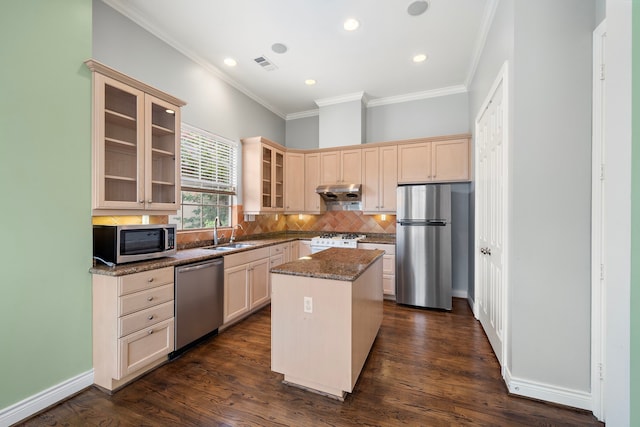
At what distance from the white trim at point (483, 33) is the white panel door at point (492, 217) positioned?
0.75 m

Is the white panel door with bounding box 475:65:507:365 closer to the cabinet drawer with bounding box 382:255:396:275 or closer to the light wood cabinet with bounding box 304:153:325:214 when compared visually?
the cabinet drawer with bounding box 382:255:396:275

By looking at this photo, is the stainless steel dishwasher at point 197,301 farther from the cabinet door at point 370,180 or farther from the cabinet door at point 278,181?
the cabinet door at point 370,180

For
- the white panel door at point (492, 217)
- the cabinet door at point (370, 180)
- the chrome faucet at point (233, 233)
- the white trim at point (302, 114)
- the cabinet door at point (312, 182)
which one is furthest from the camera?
the white trim at point (302, 114)

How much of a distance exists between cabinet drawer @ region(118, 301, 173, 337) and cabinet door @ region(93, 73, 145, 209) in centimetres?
89

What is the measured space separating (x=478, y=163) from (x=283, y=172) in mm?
2974

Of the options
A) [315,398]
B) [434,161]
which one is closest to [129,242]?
[315,398]

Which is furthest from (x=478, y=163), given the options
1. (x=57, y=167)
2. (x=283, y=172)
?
(x=57, y=167)

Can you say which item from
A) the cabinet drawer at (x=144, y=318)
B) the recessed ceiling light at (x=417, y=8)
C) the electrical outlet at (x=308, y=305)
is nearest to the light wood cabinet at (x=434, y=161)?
the recessed ceiling light at (x=417, y=8)

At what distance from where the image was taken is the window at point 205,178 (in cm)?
330

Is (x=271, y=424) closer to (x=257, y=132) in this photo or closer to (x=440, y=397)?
(x=440, y=397)

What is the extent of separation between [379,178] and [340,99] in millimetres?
1542

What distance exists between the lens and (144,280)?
2160 mm

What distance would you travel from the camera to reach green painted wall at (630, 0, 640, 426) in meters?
0.48

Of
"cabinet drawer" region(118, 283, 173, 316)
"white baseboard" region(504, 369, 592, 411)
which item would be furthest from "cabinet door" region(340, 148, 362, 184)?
"white baseboard" region(504, 369, 592, 411)
